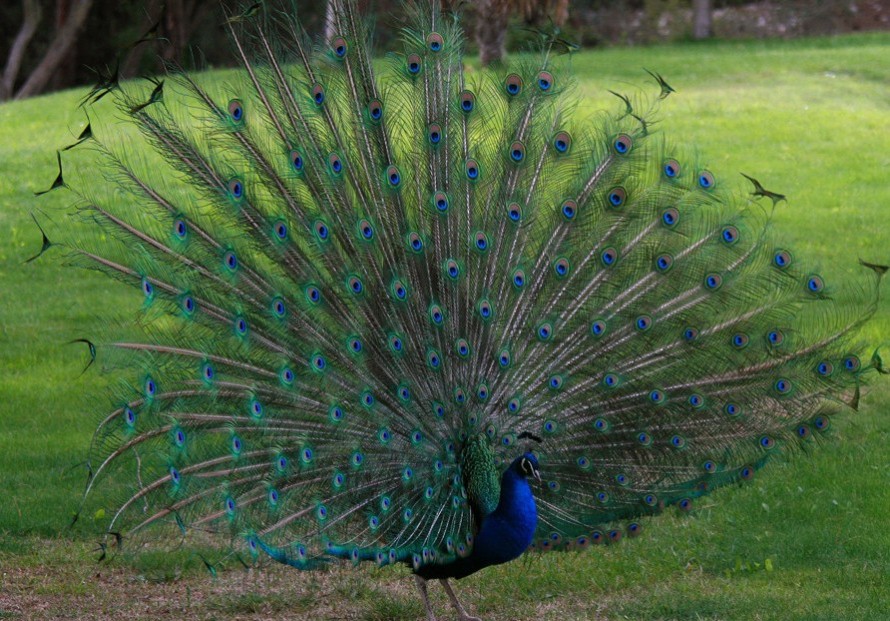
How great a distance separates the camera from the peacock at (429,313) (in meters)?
5.11

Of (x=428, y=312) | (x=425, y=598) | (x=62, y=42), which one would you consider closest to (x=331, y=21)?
(x=428, y=312)

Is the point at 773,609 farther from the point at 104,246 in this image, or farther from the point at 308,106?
the point at 104,246

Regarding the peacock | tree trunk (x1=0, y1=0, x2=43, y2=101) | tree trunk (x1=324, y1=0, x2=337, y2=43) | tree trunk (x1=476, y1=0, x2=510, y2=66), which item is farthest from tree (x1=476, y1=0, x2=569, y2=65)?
tree trunk (x1=0, y1=0, x2=43, y2=101)

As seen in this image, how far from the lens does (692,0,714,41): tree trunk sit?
29.8 metres

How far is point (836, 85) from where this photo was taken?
745 inches

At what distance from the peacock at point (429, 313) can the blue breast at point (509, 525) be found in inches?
2.4

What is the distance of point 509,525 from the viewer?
194 inches

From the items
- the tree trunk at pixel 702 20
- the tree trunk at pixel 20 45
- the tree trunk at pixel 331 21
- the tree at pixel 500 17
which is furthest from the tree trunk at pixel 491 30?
the tree trunk at pixel 20 45

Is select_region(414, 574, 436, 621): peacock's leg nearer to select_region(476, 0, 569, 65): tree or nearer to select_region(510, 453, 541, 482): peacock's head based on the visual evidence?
select_region(510, 453, 541, 482): peacock's head

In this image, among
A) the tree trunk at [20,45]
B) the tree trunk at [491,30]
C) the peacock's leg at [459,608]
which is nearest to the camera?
the peacock's leg at [459,608]

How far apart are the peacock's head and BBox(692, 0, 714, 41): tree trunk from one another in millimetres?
26408

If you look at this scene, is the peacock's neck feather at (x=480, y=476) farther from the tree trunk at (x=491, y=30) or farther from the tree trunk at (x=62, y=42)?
the tree trunk at (x=62, y=42)

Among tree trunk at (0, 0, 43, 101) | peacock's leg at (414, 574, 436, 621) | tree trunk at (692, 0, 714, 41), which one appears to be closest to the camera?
peacock's leg at (414, 574, 436, 621)

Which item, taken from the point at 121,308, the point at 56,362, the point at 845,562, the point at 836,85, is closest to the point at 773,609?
the point at 845,562
